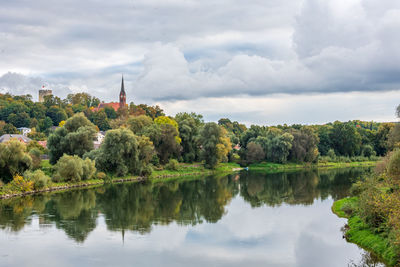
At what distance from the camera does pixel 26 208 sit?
130 ft

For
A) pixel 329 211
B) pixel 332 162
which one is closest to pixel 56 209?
pixel 329 211

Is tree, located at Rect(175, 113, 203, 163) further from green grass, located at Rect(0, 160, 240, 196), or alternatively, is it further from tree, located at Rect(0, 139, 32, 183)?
tree, located at Rect(0, 139, 32, 183)

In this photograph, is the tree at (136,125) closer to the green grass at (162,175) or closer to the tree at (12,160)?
the green grass at (162,175)

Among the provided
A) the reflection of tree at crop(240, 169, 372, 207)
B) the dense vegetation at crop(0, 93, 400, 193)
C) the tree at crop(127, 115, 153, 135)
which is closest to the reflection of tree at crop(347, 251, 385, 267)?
the reflection of tree at crop(240, 169, 372, 207)

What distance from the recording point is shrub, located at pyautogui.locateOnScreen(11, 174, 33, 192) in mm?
47744

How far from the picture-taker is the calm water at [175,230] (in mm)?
24875

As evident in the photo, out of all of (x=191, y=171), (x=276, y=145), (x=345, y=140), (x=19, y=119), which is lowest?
(x=191, y=171)

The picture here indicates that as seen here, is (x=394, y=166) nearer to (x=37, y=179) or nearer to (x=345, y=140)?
(x=37, y=179)

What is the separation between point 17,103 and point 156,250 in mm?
123271

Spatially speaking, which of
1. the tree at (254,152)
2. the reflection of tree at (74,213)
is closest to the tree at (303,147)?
the tree at (254,152)

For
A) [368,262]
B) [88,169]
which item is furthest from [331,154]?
[368,262]

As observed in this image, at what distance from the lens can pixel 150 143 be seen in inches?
2758

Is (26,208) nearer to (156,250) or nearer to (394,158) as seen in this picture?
(156,250)

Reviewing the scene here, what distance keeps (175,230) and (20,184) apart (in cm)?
2467
